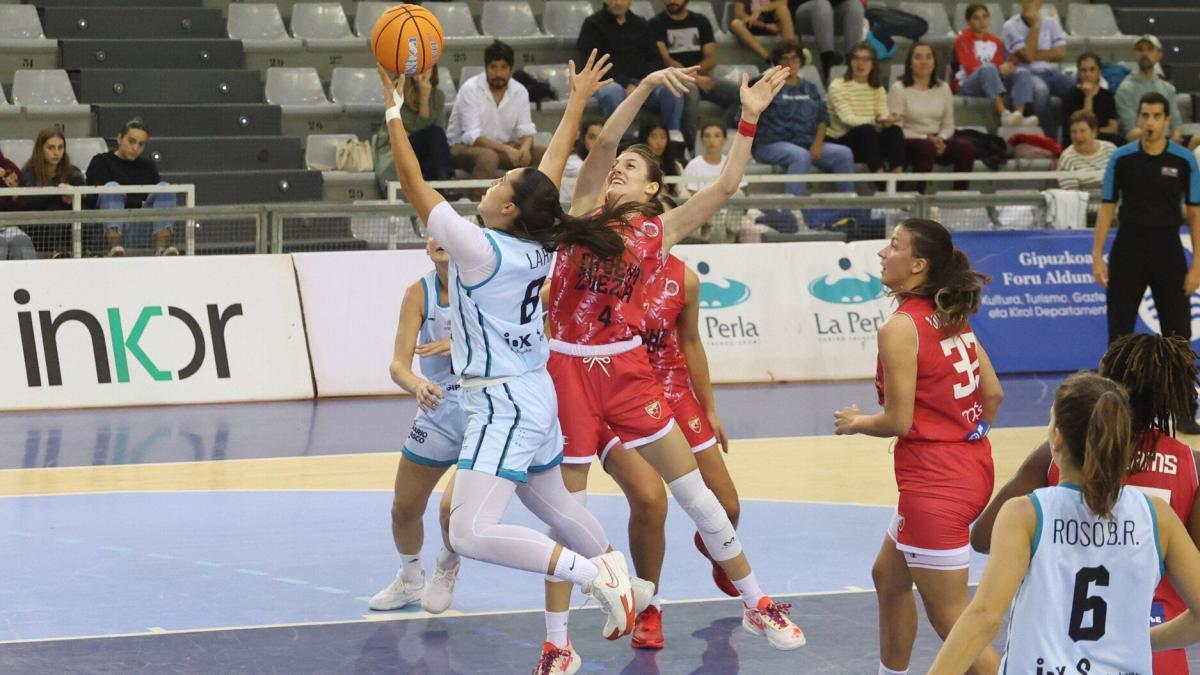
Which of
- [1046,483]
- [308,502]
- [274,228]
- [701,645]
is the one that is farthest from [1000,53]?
[1046,483]

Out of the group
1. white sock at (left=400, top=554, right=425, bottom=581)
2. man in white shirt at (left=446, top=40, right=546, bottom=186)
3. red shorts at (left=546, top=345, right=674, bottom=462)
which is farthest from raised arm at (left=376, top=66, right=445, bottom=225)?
man in white shirt at (left=446, top=40, right=546, bottom=186)

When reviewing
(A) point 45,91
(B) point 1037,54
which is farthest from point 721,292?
(B) point 1037,54

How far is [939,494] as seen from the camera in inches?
195

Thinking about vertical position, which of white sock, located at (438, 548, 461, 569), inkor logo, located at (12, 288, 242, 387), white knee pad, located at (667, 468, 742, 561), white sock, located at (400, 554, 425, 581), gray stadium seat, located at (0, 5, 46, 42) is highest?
white knee pad, located at (667, 468, 742, 561)

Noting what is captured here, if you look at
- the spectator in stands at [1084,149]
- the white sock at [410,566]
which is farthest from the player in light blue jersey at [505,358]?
the spectator in stands at [1084,149]

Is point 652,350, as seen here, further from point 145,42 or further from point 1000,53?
point 1000,53

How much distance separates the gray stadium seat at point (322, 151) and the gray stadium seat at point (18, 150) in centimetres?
247

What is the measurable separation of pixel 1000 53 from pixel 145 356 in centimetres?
988

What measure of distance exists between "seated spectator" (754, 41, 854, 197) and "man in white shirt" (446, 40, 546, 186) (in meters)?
2.35

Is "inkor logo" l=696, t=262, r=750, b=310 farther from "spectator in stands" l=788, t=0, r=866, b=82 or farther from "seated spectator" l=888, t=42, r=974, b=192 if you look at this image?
"spectator in stands" l=788, t=0, r=866, b=82

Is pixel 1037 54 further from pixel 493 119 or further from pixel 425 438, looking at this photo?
pixel 425 438

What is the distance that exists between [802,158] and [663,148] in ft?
6.30

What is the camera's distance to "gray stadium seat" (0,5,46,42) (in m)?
14.9

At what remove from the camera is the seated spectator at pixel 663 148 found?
13547mm
